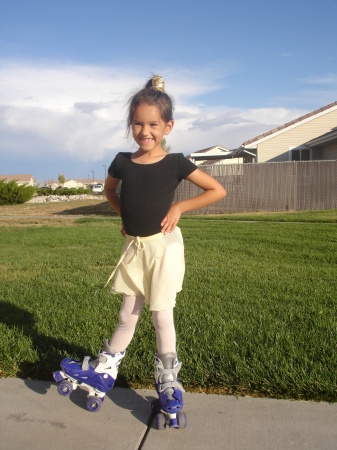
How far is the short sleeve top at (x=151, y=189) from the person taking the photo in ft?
8.64

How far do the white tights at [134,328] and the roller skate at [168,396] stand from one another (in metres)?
0.06

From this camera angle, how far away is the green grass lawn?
296cm

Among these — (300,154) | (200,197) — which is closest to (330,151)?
(300,154)

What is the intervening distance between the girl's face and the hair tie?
14 centimetres

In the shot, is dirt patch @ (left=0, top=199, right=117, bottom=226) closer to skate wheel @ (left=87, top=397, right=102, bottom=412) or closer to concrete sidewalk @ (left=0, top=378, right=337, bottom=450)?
concrete sidewalk @ (left=0, top=378, right=337, bottom=450)

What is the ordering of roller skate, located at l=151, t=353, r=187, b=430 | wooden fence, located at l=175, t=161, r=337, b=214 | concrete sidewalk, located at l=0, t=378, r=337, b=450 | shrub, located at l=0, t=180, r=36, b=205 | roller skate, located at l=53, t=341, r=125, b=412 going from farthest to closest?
shrub, located at l=0, t=180, r=36, b=205 < wooden fence, located at l=175, t=161, r=337, b=214 < roller skate, located at l=53, t=341, r=125, b=412 < roller skate, located at l=151, t=353, r=187, b=430 < concrete sidewalk, located at l=0, t=378, r=337, b=450

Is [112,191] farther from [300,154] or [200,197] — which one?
[300,154]

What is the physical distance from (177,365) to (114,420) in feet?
1.38

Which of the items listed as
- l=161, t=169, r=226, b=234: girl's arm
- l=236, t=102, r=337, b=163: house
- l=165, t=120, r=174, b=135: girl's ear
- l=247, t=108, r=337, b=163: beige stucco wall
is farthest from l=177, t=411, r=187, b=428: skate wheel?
l=247, t=108, r=337, b=163: beige stucco wall

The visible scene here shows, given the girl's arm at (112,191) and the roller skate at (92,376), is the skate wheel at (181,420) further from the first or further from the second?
the girl's arm at (112,191)

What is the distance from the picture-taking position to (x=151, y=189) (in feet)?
8.63

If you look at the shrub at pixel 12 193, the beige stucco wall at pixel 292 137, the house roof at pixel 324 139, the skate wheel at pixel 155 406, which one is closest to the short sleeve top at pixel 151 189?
the skate wheel at pixel 155 406

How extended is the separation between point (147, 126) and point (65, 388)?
1.47m

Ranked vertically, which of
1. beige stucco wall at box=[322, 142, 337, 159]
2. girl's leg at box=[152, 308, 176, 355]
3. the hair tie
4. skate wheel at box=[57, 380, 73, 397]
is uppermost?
beige stucco wall at box=[322, 142, 337, 159]
